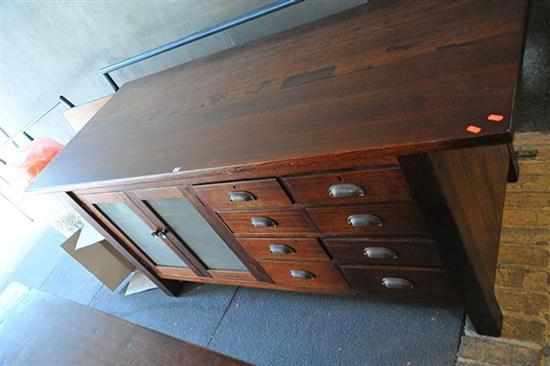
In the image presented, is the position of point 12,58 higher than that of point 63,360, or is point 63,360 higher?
point 12,58

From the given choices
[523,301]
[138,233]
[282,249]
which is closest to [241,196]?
[282,249]

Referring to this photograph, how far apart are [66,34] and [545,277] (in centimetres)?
A: 218

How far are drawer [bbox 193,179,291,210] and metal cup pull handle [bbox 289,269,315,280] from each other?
317 millimetres

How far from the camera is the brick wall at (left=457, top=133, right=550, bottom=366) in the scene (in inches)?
40.1

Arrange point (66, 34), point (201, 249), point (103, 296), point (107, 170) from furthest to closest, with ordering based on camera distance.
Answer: point (103, 296) → point (66, 34) → point (201, 249) → point (107, 170)

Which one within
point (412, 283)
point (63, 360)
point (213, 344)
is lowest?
point (213, 344)

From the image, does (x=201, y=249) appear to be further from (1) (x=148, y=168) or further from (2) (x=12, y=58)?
(2) (x=12, y=58)

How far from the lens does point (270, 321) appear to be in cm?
148

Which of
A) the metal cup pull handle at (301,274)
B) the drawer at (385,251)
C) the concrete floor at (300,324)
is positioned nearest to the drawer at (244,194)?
the drawer at (385,251)

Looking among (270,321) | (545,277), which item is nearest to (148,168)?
(270,321)

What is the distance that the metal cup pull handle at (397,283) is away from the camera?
107 cm

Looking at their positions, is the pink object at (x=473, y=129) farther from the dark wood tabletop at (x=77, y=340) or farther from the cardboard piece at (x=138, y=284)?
the cardboard piece at (x=138, y=284)

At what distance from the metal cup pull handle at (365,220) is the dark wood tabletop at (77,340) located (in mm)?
434

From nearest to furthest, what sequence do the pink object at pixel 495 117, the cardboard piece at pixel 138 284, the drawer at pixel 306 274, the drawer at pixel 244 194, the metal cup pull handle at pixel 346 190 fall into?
the pink object at pixel 495 117 → the metal cup pull handle at pixel 346 190 → the drawer at pixel 244 194 → the drawer at pixel 306 274 → the cardboard piece at pixel 138 284
